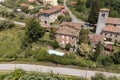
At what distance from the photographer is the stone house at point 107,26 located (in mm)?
56463

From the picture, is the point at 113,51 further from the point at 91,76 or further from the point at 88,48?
the point at 91,76

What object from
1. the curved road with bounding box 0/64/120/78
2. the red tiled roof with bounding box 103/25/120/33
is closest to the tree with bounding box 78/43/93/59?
the curved road with bounding box 0/64/120/78

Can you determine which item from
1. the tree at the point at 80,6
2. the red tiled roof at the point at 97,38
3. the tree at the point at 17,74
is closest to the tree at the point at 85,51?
the red tiled roof at the point at 97,38

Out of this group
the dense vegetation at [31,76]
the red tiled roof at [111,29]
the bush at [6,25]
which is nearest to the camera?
the dense vegetation at [31,76]

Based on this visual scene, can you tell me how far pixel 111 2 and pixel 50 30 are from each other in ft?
108

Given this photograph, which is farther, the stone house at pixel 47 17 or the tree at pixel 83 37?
the stone house at pixel 47 17

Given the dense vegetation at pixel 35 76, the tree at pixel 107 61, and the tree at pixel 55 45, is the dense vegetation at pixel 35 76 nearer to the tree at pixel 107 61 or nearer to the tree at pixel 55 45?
the tree at pixel 107 61

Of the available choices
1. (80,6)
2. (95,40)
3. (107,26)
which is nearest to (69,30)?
(95,40)

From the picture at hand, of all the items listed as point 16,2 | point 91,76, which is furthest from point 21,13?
point 91,76

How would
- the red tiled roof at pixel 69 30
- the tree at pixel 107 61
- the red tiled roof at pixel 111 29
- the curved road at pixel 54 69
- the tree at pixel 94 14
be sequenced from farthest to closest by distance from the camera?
A: 1. the tree at pixel 94 14
2. the red tiled roof at pixel 111 29
3. the red tiled roof at pixel 69 30
4. the tree at pixel 107 61
5. the curved road at pixel 54 69

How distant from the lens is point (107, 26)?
58.0 metres

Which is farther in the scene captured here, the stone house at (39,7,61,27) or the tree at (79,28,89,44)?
the stone house at (39,7,61,27)

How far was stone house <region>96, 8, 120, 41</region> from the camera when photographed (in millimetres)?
56463

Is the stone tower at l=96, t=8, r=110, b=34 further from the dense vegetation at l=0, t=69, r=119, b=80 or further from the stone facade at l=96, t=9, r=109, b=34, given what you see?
the dense vegetation at l=0, t=69, r=119, b=80
